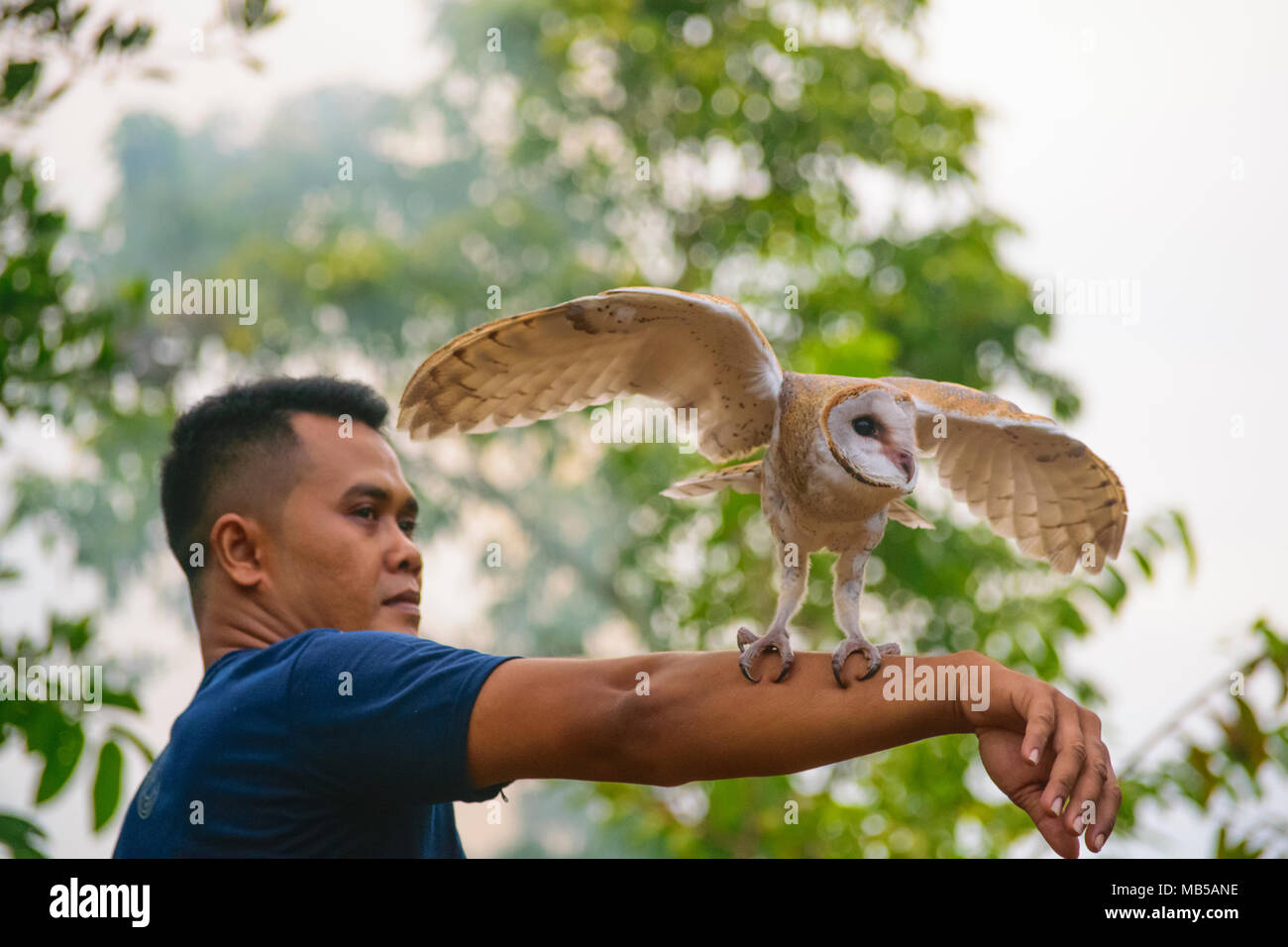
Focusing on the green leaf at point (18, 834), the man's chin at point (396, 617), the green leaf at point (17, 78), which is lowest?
the green leaf at point (18, 834)

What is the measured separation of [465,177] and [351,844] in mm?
5273

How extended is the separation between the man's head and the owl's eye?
1.70 ft

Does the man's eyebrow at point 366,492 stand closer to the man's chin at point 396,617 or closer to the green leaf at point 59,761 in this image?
the man's chin at point 396,617

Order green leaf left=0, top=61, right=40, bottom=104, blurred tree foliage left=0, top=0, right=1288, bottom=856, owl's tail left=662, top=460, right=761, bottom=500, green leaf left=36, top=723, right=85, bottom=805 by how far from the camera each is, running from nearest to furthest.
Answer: owl's tail left=662, top=460, right=761, bottom=500 < green leaf left=36, top=723, right=85, bottom=805 < green leaf left=0, top=61, right=40, bottom=104 < blurred tree foliage left=0, top=0, right=1288, bottom=856

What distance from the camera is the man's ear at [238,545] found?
1.15 meters

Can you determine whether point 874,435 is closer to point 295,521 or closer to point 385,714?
point 385,714

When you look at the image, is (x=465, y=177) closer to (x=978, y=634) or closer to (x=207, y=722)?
(x=978, y=634)

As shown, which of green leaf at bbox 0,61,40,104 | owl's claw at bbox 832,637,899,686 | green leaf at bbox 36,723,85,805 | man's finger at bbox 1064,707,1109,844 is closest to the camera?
man's finger at bbox 1064,707,1109,844

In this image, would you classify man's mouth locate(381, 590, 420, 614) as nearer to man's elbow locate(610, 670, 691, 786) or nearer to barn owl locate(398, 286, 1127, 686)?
barn owl locate(398, 286, 1127, 686)

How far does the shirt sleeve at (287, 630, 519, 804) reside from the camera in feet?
2.70

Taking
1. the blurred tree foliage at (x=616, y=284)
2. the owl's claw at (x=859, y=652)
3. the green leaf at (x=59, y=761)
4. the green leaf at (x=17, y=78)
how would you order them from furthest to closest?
the blurred tree foliage at (x=616, y=284)
the green leaf at (x=17, y=78)
the green leaf at (x=59, y=761)
the owl's claw at (x=859, y=652)

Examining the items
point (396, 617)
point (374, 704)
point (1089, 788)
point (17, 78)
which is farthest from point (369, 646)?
point (17, 78)

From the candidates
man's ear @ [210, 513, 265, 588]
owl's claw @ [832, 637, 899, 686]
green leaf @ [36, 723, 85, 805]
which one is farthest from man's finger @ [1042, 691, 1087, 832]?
green leaf @ [36, 723, 85, 805]

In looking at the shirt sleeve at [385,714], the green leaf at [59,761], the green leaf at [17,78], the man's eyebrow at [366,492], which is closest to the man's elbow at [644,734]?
the shirt sleeve at [385,714]
